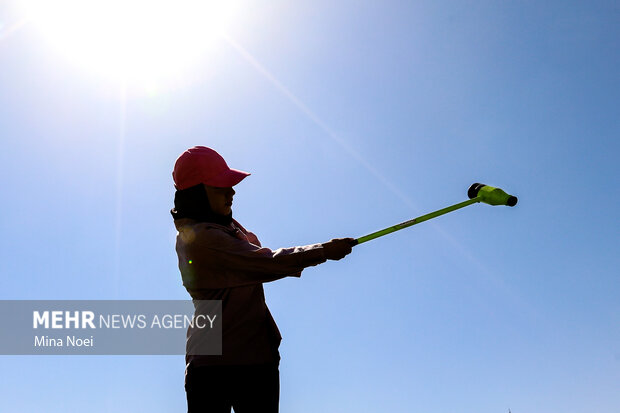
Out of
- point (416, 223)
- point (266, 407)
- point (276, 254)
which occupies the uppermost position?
point (416, 223)

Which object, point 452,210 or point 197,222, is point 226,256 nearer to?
point 197,222

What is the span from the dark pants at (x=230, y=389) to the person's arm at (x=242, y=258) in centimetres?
73

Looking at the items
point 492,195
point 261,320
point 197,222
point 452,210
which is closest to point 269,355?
point 261,320

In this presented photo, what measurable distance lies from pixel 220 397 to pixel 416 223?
2.41 metres

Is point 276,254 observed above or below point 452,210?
below

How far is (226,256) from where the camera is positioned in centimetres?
483

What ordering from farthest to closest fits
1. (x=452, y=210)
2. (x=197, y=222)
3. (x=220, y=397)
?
(x=452, y=210)
(x=197, y=222)
(x=220, y=397)

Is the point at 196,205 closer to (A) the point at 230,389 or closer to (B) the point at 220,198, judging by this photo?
(B) the point at 220,198

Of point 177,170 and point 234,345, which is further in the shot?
point 177,170

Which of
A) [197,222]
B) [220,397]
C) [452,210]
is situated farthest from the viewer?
[452,210]

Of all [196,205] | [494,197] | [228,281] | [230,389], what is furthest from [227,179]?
[494,197]

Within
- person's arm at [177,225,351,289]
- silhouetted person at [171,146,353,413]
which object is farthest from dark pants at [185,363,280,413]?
person's arm at [177,225,351,289]

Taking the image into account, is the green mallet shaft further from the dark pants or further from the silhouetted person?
the dark pants

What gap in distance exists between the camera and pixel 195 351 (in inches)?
187
